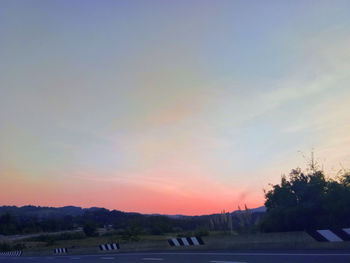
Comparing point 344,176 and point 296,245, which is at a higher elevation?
point 344,176

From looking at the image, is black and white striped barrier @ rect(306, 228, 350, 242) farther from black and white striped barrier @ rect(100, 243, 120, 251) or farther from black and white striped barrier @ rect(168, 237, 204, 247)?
black and white striped barrier @ rect(100, 243, 120, 251)

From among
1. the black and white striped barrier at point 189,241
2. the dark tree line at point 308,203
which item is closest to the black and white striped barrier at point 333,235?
the dark tree line at point 308,203

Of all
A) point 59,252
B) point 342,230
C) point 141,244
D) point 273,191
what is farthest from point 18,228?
point 342,230

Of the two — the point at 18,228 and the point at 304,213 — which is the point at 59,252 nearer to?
the point at 304,213

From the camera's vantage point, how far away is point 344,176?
19891 millimetres

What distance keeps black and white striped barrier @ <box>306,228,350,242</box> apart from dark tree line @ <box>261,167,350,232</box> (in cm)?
503

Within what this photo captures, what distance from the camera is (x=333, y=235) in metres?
13.6

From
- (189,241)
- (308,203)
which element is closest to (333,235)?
(308,203)

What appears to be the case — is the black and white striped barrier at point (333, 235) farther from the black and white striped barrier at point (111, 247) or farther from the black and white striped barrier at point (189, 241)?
the black and white striped barrier at point (111, 247)

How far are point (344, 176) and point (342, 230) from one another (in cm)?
732

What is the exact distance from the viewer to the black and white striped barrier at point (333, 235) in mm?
13230

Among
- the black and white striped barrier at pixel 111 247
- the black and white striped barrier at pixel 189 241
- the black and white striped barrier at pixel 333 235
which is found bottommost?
the black and white striped barrier at pixel 111 247

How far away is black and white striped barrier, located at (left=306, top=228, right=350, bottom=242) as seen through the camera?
13230 mm

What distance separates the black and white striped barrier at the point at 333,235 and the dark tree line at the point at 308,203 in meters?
5.03
